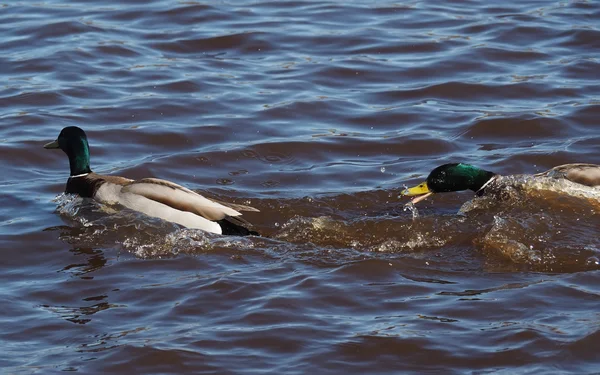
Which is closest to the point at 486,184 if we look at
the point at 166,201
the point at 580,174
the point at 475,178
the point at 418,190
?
the point at 475,178

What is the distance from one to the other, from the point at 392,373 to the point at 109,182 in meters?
3.64

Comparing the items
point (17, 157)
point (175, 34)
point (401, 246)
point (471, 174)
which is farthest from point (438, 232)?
point (175, 34)

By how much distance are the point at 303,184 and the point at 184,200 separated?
1382mm

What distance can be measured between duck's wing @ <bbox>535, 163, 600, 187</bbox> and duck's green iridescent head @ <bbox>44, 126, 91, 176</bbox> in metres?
3.68

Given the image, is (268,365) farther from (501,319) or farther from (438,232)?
(438,232)

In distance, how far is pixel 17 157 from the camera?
9656 mm

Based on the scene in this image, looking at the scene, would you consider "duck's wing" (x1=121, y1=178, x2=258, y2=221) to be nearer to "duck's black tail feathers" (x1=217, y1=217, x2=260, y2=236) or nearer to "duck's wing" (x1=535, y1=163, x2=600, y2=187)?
"duck's black tail feathers" (x1=217, y1=217, x2=260, y2=236)

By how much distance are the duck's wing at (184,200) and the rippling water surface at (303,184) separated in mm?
188

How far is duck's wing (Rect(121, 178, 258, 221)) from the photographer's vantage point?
7.84m

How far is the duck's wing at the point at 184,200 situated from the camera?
25.7ft

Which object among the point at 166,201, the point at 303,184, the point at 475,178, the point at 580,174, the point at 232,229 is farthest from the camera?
the point at 303,184

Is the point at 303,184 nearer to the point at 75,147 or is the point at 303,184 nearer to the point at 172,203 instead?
the point at 172,203

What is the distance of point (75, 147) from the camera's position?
28.7 feet

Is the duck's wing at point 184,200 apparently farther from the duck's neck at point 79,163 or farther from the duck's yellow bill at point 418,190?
the duck's yellow bill at point 418,190
